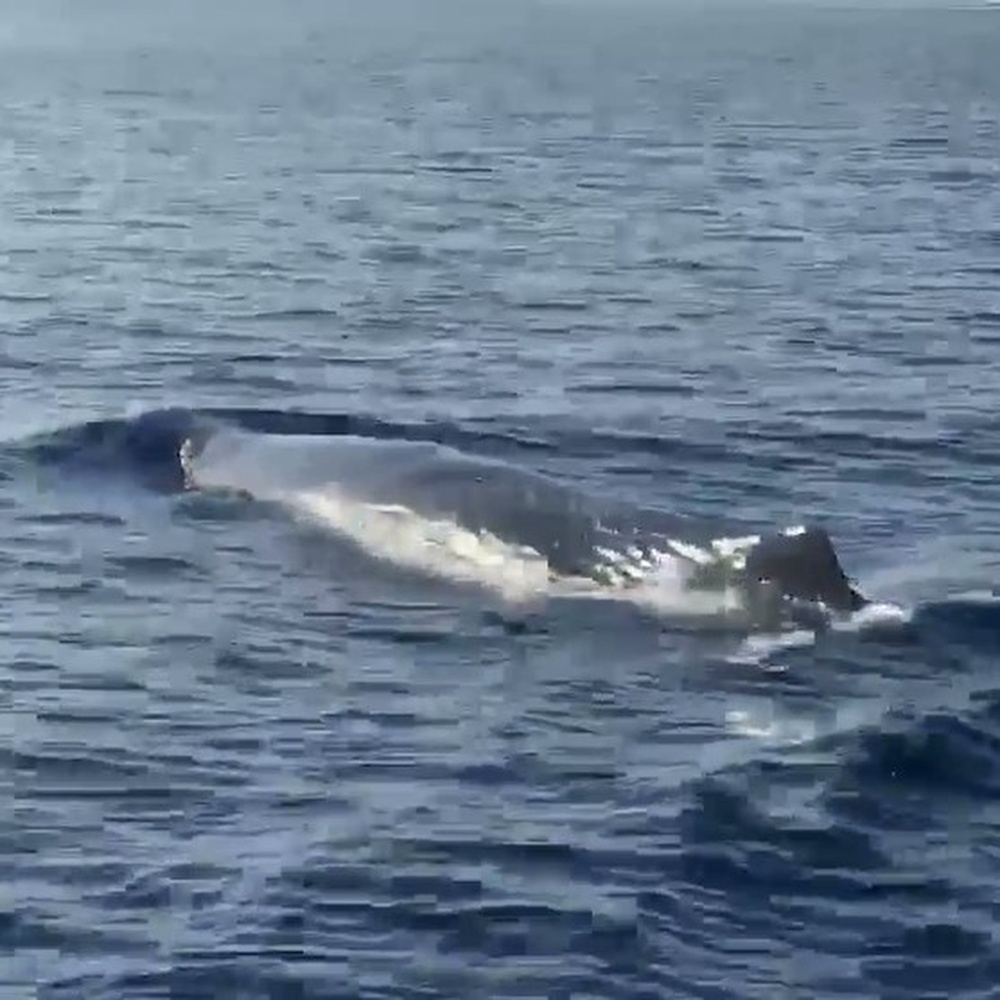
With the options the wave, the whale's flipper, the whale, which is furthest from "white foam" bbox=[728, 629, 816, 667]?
the whale's flipper

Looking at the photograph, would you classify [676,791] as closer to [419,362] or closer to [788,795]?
[788,795]

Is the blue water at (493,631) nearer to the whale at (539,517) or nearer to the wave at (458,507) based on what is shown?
the wave at (458,507)

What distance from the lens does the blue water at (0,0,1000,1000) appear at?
58.3ft

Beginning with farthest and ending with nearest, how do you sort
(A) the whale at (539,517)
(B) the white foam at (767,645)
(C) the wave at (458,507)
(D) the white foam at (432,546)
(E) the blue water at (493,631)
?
1. (D) the white foam at (432,546)
2. (C) the wave at (458,507)
3. (A) the whale at (539,517)
4. (B) the white foam at (767,645)
5. (E) the blue water at (493,631)

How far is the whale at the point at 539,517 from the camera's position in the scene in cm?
2423

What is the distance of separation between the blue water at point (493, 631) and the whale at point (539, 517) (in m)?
0.54

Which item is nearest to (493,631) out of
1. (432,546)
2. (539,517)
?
(539,517)

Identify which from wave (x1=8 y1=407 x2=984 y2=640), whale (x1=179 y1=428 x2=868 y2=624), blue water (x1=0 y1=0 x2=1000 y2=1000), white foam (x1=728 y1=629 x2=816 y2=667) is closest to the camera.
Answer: blue water (x1=0 y1=0 x2=1000 y2=1000)

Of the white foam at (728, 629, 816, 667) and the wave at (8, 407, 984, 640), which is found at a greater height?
the wave at (8, 407, 984, 640)

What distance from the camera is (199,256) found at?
2111 inches

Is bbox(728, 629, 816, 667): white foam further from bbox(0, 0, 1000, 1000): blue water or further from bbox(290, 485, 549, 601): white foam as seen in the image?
bbox(290, 485, 549, 601): white foam

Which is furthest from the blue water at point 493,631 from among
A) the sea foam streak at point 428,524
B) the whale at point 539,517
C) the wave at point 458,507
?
the whale at point 539,517

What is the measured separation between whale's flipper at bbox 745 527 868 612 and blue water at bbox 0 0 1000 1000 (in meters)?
0.61

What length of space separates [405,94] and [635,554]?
8863cm
